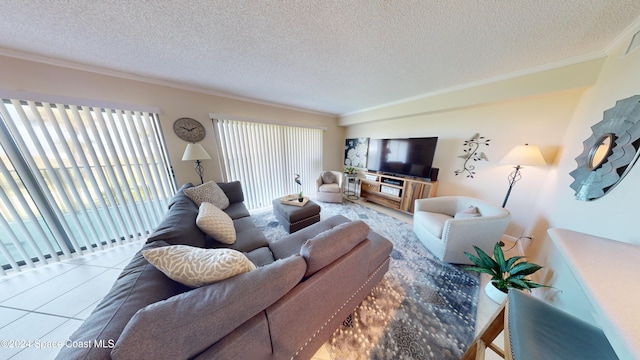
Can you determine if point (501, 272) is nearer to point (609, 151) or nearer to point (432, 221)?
point (432, 221)

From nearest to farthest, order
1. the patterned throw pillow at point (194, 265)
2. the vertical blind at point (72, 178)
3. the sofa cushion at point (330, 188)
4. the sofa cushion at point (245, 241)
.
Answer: the patterned throw pillow at point (194, 265) < the sofa cushion at point (245, 241) < the vertical blind at point (72, 178) < the sofa cushion at point (330, 188)

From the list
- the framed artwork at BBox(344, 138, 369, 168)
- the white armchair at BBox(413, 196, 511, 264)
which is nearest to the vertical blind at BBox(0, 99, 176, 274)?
the framed artwork at BBox(344, 138, 369, 168)

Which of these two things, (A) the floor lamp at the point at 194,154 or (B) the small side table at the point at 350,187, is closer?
(A) the floor lamp at the point at 194,154

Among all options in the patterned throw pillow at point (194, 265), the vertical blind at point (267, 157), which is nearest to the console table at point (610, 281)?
the patterned throw pillow at point (194, 265)

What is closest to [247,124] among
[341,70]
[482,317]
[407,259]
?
[341,70]

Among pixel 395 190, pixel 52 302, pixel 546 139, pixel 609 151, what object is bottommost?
pixel 52 302

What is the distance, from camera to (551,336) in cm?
68

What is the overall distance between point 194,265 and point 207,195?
4.97 feet

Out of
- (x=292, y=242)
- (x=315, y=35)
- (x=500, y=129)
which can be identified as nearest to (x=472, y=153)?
(x=500, y=129)

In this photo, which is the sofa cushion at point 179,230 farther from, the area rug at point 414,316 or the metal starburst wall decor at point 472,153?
the metal starburst wall decor at point 472,153

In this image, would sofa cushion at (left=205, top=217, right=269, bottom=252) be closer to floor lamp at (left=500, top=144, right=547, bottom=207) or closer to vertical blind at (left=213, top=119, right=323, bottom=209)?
vertical blind at (left=213, top=119, right=323, bottom=209)

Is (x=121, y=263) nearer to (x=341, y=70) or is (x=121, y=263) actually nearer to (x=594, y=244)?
(x=341, y=70)

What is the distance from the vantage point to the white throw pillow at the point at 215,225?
137 cm

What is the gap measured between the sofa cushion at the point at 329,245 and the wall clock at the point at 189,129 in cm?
263
